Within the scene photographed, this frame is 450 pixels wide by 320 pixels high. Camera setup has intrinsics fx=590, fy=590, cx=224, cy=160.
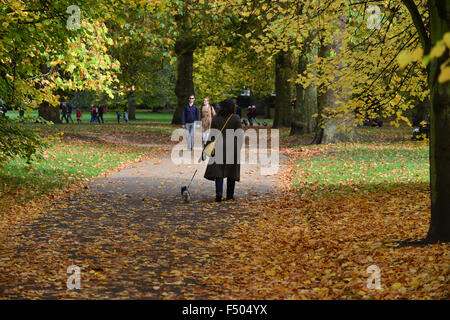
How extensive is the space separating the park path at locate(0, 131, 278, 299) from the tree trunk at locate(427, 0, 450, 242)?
284 centimetres

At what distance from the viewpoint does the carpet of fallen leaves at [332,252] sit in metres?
5.99

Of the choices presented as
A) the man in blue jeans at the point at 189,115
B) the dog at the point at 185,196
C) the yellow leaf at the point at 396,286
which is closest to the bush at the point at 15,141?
the dog at the point at 185,196

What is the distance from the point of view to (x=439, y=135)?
22.9ft

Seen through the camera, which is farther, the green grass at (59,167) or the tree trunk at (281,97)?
the tree trunk at (281,97)

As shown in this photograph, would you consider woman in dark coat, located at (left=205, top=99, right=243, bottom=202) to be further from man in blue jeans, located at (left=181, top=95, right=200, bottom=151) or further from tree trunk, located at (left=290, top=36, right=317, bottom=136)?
tree trunk, located at (left=290, top=36, right=317, bottom=136)

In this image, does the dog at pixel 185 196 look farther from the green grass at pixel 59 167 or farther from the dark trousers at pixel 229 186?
the green grass at pixel 59 167

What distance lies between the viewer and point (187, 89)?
40188 mm

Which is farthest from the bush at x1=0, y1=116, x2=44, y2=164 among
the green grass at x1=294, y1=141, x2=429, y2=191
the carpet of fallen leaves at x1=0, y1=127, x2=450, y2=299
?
the green grass at x1=294, y1=141, x2=429, y2=191

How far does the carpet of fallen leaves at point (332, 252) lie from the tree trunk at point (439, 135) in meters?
0.34

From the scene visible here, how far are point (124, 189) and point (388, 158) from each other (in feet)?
30.7

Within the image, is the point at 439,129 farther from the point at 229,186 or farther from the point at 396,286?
the point at 229,186

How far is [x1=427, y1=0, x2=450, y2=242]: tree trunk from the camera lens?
6.73m

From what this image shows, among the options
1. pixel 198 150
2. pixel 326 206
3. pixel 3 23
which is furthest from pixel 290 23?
pixel 198 150

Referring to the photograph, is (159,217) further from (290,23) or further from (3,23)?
(290,23)
